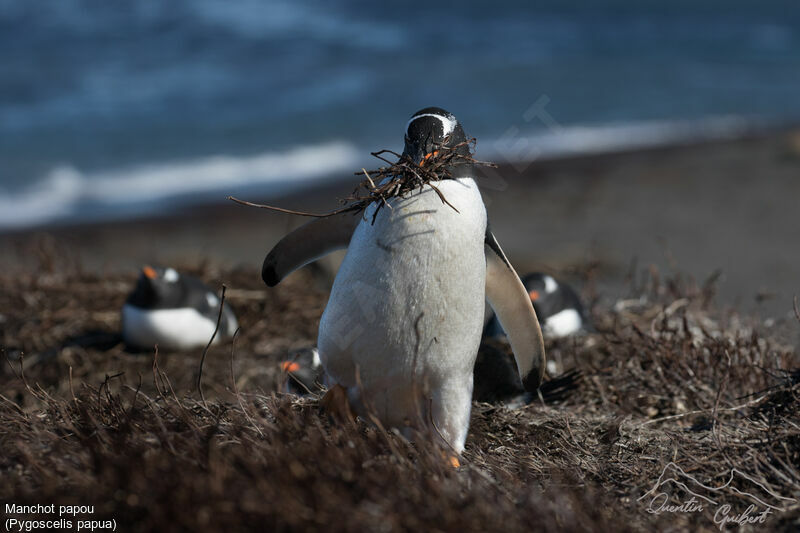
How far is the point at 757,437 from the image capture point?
2.54 m

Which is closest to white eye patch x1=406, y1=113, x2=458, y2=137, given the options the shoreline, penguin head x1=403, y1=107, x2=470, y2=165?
penguin head x1=403, y1=107, x2=470, y2=165

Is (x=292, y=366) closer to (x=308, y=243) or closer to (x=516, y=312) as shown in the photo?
(x=308, y=243)

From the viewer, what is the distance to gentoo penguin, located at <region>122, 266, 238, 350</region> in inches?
178

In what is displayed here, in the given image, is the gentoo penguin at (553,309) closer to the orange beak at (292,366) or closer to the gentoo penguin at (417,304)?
the orange beak at (292,366)

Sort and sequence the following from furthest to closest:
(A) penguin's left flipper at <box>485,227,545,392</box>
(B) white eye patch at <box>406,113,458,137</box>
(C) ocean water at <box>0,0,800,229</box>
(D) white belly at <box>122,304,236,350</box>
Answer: (C) ocean water at <box>0,0,800,229</box>, (D) white belly at <box>122,304,236,350</box>, (A) penguin's left flipper at <box>485,227,545,392</box>, (B) white eye patch at <box>406,113,458,137</box>

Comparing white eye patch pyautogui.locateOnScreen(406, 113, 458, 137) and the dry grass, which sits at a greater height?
white eye patch pyautogui.locateOnScreen(406, 113, 458, 137)

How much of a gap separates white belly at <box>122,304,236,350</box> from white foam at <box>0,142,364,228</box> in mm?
6885

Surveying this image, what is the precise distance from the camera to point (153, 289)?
4559 millimetres

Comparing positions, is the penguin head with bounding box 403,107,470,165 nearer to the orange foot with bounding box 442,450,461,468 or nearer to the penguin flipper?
the penguin flipper

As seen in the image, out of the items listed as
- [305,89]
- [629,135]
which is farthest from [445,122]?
[305,89]

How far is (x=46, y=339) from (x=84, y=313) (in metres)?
0.38

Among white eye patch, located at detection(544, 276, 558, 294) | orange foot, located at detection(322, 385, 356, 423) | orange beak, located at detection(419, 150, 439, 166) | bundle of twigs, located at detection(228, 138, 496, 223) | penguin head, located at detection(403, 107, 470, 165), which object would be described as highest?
penguin head, located at detection(403, 107, 470, 165)

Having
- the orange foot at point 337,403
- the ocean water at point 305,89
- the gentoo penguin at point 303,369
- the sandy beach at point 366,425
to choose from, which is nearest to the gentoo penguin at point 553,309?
the sandy beach at point 366,425

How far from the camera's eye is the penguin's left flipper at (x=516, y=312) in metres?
2.67
